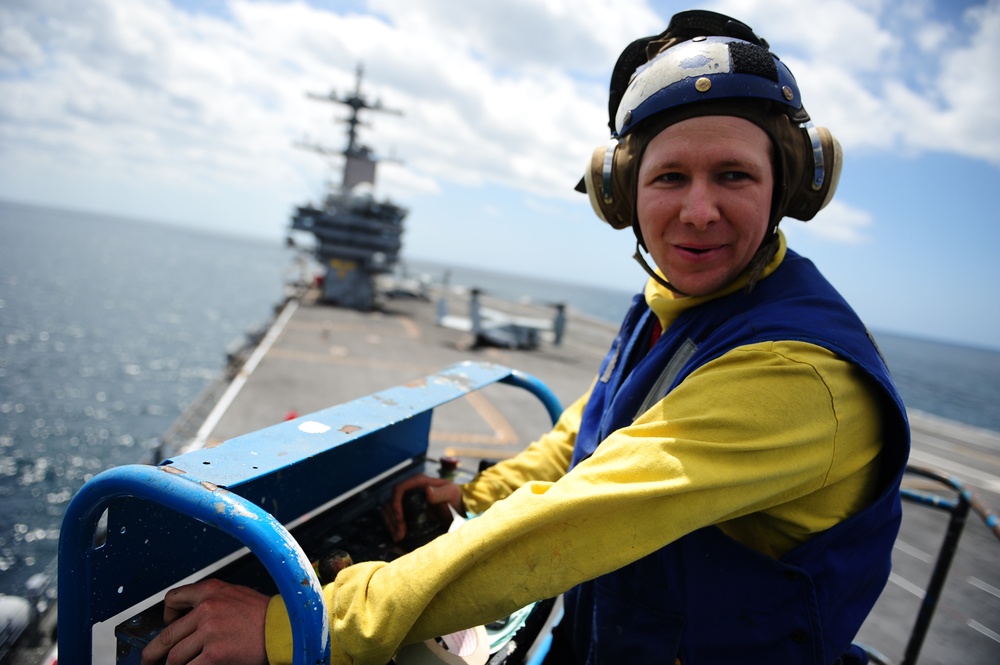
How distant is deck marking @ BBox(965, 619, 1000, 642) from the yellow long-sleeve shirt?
6.73 metres

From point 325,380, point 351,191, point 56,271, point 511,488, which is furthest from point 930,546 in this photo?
point 56,271

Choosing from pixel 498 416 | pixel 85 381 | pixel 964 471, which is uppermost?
pixel 964 471

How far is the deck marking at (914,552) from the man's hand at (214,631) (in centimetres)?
870

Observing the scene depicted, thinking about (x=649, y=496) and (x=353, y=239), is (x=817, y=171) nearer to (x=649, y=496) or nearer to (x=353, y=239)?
(x=649, y=496)

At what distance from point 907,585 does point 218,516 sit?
7987 mm

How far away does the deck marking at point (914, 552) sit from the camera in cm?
718

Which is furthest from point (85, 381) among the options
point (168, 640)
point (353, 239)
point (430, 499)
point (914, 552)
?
point (914, 552)

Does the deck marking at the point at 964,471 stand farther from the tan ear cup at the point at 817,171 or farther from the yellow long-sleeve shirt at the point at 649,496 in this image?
the yellow long-sleeve shirt at the point at 649,496

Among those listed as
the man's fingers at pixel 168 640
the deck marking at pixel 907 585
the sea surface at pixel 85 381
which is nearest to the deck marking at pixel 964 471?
the deck marking at pixel 907 585

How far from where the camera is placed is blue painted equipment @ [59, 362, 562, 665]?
1116 millimetres

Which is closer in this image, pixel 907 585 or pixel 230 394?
pixel 907 585

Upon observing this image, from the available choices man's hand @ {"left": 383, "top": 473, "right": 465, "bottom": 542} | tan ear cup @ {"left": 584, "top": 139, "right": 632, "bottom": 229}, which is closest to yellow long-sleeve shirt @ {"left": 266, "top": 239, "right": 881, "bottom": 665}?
tan ear cup @ {"left": 584, "top": 139, "right": 632, "bottom": 229}

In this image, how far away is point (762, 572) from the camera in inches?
48.9

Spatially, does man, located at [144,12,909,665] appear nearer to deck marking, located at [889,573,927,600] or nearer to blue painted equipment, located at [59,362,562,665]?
blue painted equipment, located at [59,362,562,665]
